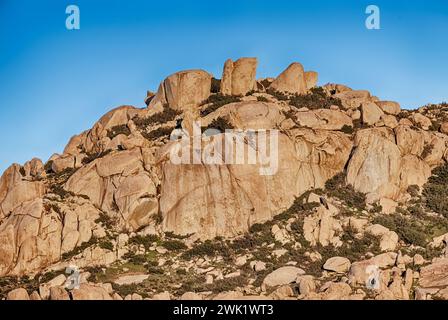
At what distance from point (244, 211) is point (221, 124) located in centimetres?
1097

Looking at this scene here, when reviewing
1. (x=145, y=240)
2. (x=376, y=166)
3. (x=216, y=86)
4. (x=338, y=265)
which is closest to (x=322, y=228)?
(x=338, y=265)

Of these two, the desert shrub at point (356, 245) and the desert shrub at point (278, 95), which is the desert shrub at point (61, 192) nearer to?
the desert shrub at point (278, 95)

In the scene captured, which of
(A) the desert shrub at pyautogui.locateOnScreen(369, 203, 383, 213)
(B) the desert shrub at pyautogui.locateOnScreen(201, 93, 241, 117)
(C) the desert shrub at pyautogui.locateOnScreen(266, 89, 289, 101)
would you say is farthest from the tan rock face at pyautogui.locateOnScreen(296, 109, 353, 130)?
(A) the desert shrub at pyautogui.locateOnScreen(369, 203, 383, 213)

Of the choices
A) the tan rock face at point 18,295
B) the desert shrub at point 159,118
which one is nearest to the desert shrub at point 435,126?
the desert shrub at point 159,118

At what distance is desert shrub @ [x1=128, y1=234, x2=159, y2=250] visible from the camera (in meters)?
83.2

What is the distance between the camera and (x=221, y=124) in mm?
90625

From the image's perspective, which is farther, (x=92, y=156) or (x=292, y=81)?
(x=292, y=81)

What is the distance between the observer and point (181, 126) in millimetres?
91312

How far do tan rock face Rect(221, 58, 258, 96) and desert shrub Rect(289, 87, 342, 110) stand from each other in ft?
18.6

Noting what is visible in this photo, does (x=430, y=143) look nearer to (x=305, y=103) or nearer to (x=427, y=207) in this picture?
(x=427, y=207)

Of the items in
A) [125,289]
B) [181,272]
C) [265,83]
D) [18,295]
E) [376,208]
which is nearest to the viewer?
[18,295]

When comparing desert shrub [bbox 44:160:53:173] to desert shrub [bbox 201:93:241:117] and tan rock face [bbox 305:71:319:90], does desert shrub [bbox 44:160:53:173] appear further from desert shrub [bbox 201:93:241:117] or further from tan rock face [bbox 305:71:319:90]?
tan rock face [bbox 305:71:319:90]

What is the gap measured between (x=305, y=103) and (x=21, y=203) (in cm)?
3555

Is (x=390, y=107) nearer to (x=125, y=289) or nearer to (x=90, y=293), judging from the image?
(x=125, y=289)
